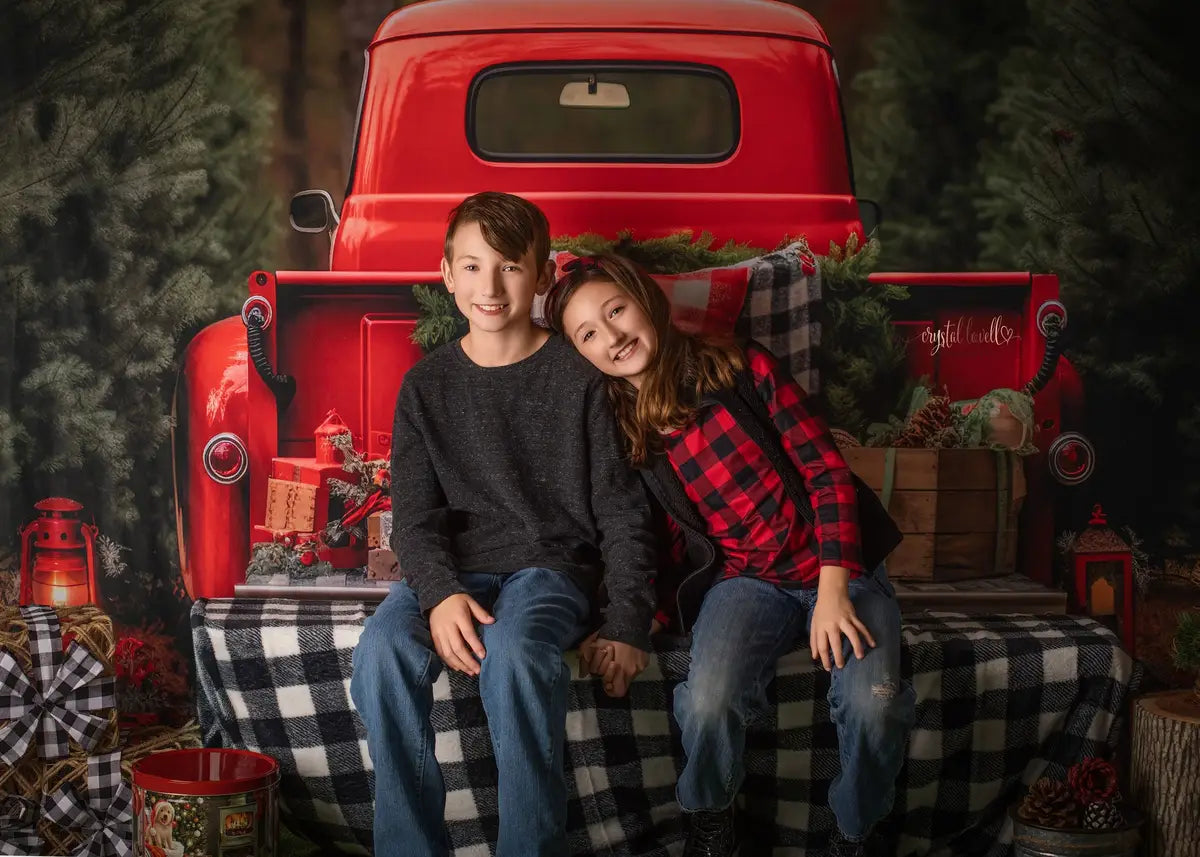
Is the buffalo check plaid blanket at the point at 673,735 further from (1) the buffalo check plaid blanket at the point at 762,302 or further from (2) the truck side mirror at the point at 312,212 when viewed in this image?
(2) the truck side mirror at the point at 312,212

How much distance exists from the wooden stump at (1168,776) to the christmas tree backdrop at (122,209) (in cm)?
232

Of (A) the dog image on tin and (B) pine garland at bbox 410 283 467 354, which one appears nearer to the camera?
(A) the dog image on tin

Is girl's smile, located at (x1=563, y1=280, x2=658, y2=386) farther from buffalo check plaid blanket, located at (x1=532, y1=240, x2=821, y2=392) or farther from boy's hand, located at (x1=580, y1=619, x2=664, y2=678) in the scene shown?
boy's hand, located at (x1=580, y1=619, x2=664, y2=678)

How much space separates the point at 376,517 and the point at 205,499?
459 millimetres

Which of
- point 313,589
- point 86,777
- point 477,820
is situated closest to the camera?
→ point 477,820

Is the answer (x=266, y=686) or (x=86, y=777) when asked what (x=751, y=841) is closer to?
(x=266, y=686)

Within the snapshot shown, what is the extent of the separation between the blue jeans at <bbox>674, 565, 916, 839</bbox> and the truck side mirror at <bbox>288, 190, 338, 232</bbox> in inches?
57.6

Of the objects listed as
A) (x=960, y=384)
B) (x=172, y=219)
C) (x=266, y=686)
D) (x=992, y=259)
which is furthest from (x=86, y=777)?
(x=992, y=259)

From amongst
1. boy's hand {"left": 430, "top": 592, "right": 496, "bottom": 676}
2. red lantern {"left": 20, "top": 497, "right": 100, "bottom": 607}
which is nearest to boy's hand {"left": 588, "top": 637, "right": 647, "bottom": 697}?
boy's hand {"left": 430, "top": 592, "right": 496, "bottom": 676}

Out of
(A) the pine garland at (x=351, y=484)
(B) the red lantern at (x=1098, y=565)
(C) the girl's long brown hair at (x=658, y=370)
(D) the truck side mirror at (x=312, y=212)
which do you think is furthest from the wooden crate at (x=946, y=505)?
(D) the truck side mirror at (x=312, y=212)

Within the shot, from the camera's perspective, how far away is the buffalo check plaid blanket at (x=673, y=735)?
2416 mm

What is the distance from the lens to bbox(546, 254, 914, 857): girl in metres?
2.26

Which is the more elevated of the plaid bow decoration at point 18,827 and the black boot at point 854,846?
the black boot at point 854,846

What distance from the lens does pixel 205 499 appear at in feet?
10.0
